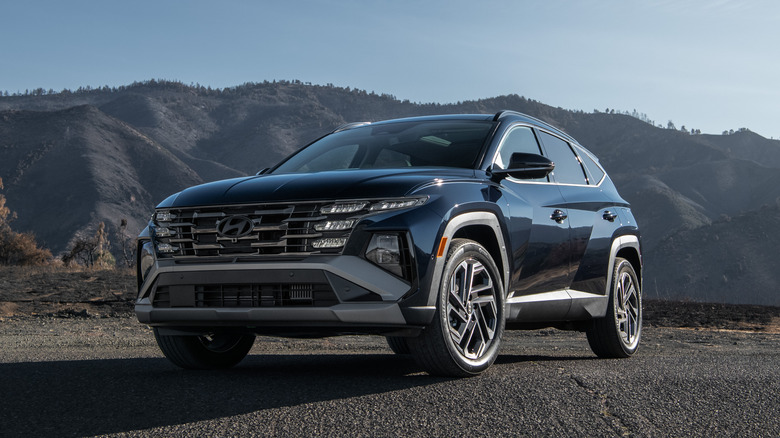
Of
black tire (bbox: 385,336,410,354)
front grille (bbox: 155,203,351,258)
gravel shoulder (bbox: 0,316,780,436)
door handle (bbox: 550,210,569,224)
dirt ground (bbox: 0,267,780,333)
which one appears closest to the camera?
gravel shoulder (bbox: 0,316,780,436)

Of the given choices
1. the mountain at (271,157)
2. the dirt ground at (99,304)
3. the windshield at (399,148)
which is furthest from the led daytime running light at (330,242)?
the mountain at (271,157)

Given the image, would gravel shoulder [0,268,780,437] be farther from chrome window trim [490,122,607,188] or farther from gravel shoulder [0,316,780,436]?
chrome window trim [490,122,607,188]

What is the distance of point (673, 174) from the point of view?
465 feet

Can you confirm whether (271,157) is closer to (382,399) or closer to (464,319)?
(464,319)

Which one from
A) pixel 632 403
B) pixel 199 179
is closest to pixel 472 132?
pixel 632 403

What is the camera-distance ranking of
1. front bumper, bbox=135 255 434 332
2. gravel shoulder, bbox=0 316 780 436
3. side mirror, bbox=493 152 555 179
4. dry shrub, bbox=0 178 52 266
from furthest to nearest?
dry shrub, bbox=0 178 52 266, side mirror, bbox=493 152 555 179, front bumper, bbox=135 255 434 332, gravel shoulder, bbox=0 316 780 436

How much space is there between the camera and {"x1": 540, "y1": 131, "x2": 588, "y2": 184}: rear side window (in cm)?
717

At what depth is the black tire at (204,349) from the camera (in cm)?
593

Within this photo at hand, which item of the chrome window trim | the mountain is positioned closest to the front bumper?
the chrome window trim

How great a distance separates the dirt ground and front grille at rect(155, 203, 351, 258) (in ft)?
32.5

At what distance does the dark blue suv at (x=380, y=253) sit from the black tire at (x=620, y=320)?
3.00 ft

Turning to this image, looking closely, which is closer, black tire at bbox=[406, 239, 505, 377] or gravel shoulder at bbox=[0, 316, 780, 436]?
gravel shoulder at bbox=[0, 316, 780, 436]

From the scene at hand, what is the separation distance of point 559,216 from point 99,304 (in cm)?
1261

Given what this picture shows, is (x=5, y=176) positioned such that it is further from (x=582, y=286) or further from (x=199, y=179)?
(x=582, y=286)
